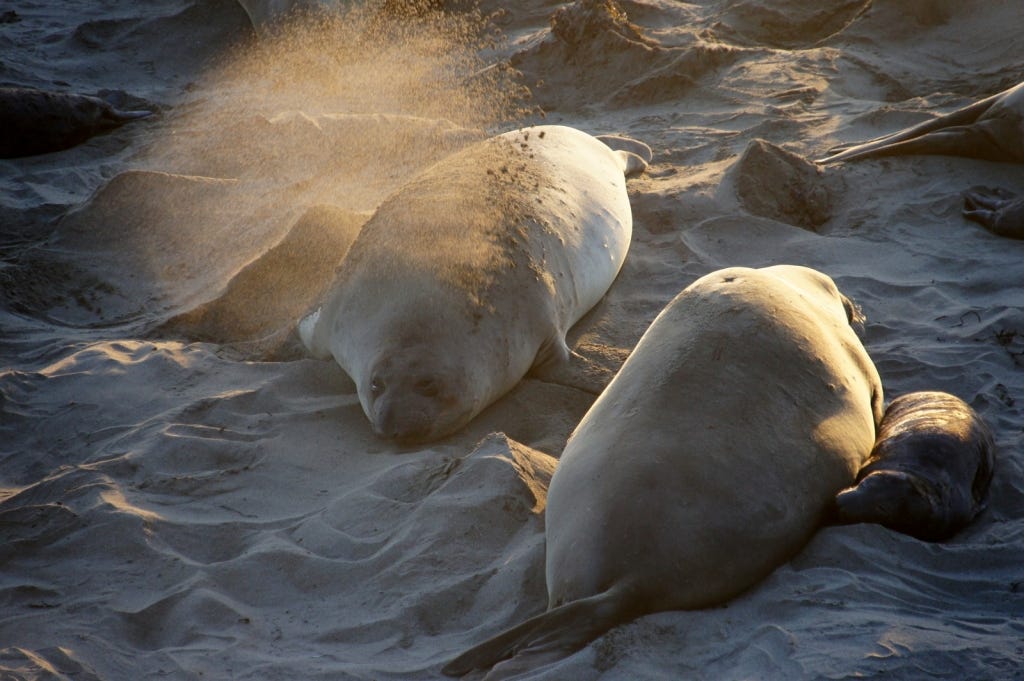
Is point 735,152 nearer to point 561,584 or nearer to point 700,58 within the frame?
point 700,58

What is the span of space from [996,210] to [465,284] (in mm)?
3214

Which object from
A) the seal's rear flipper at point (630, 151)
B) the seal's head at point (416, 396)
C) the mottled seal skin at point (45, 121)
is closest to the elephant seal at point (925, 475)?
the seal's head at point (416, 396)

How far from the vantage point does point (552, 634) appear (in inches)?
116

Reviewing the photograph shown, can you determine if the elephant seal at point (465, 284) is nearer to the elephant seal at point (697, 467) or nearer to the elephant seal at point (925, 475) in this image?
the elephant seal at point (697, 467)

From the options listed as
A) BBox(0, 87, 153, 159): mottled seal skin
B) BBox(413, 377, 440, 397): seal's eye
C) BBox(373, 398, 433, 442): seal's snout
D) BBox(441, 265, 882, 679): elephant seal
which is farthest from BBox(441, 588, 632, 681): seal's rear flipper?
BBox(0, 87, 153, 159): mottled seal skin

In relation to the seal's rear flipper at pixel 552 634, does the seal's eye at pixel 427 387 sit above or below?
below

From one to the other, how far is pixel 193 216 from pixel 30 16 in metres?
6.98

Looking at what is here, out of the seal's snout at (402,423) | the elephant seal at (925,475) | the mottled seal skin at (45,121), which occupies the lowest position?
the seal's snout at (402,423)

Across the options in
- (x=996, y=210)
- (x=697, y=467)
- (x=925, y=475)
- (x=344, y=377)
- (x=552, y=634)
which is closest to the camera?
(x=552, y=634)

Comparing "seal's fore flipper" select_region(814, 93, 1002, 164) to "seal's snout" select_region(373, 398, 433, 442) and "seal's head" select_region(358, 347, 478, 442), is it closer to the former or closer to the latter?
"seal's head" select_region(358, 347, 478, 442)

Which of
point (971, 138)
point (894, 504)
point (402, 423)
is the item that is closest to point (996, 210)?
point (971, 138)

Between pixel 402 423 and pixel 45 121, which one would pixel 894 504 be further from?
pixel 45 121

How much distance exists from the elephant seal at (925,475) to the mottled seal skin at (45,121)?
741 centimetres

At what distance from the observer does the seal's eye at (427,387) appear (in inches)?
184
